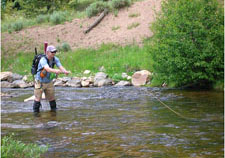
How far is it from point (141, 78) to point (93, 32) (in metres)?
12.1

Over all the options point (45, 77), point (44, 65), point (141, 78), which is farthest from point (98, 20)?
point (44, 65)

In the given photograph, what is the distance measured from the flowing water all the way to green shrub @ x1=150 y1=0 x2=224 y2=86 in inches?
59.7

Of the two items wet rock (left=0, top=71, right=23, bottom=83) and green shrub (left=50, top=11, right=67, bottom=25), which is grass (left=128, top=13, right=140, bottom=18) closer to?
green shrub (left=50, top=11, right=67, bottom=25)

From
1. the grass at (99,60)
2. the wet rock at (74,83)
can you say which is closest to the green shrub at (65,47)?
the grass at (99,60)

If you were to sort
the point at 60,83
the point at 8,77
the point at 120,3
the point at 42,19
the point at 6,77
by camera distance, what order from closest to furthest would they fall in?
the point at 60,83 → the point at 6,77 → the point at 8,77 → the point at 120,3 → the point at 42,19

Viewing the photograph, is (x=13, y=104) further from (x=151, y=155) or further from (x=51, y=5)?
(x=51, y=5)

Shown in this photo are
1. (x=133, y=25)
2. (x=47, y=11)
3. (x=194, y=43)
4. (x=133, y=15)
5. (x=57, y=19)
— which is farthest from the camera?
(x=47, y=11)

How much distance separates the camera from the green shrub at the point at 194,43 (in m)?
15.3

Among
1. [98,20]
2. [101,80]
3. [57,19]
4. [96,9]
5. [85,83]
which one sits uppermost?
[96,9]

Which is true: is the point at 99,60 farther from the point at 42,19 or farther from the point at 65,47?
the point at 42,19

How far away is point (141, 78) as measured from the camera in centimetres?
1908

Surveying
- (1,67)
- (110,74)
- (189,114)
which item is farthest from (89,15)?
(189,114)

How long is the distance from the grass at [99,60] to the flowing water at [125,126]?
7.69 metres

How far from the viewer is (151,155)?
638 centimetres
